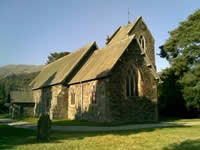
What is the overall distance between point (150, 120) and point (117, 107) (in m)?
4.49

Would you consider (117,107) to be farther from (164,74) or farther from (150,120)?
(164,74)

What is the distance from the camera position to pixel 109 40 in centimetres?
4269

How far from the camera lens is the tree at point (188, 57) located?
2886cm

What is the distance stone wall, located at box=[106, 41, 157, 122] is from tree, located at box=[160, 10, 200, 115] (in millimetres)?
8396

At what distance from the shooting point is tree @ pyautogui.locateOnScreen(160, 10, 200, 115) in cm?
2886

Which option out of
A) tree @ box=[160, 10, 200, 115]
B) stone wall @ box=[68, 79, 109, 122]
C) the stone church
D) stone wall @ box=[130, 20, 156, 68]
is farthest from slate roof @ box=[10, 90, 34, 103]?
tree @ box=[160, 10, 200, 115]

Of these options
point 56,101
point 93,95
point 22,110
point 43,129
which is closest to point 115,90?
point 93,95

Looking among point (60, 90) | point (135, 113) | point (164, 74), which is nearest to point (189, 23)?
point (164, 74)

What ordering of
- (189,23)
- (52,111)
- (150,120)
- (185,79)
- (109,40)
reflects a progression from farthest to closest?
(109,40) → (189,23) → (185,79) → (52,111) → (150,120)

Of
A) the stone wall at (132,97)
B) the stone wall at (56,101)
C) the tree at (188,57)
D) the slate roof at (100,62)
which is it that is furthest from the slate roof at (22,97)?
the tree at (188,57)

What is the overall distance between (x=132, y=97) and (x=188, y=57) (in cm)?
1393

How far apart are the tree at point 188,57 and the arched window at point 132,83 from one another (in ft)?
32.6

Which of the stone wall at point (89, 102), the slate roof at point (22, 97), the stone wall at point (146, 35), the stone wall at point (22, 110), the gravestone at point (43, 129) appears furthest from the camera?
the stone wall at point (146, 35)

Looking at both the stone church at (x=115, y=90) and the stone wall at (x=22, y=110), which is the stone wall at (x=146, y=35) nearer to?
the stone church at (x=115, y=90)
